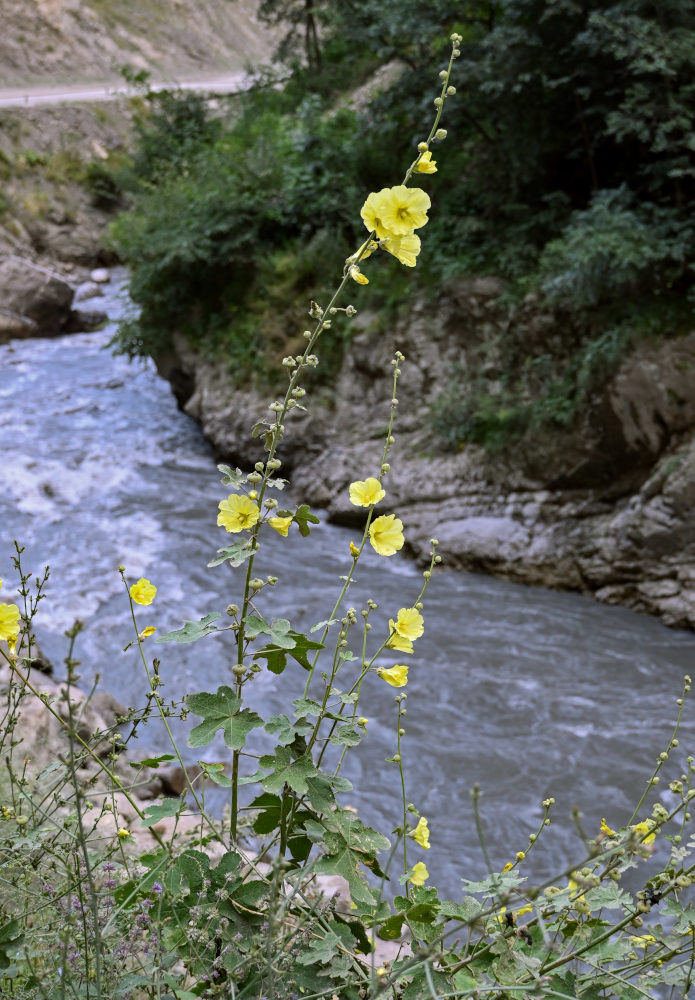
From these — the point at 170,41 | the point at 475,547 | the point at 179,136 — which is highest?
the point at 170,41

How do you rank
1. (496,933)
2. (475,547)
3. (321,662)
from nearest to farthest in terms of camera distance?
(496,933) → (321,662) → (475,547)

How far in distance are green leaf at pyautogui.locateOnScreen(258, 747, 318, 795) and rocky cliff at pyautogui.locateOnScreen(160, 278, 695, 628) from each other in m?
4.61

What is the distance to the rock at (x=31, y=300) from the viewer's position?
11953 mm

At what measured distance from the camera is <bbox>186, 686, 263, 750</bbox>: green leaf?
1.07 m

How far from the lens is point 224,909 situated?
3.45 ft

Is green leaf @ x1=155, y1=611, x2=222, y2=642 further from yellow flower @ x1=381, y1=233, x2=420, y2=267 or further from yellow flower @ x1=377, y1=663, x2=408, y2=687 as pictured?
yellow flower @ x1=381, y1=233, x2=420, y2=267

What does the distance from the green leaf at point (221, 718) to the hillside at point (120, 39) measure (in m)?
20.4

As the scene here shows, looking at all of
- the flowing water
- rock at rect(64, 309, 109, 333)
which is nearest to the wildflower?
the flowing water

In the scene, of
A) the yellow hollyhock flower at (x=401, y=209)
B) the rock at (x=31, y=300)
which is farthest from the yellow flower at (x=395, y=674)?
the rock at (x=31, y=300)

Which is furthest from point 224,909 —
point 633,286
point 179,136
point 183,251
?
point 179,136

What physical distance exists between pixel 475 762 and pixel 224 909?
317cm

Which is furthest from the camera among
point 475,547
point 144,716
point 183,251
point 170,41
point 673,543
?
point 170,41

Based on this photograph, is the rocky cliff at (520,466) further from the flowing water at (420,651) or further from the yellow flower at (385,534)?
the yellow flower at (385,534)

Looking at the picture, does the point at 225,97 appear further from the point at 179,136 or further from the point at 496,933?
the point at 496,933
